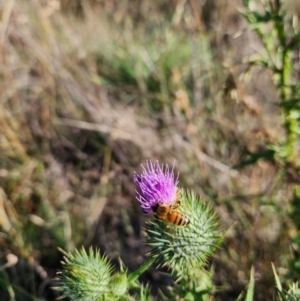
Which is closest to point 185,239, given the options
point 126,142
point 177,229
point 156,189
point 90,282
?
point 177,229

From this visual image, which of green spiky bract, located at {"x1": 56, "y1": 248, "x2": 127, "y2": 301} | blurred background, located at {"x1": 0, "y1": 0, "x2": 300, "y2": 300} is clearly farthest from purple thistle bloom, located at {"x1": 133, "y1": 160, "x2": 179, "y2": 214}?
blurred background, located at {"x1": 0, "y1": 0, "x2": 300, "y2": 300}

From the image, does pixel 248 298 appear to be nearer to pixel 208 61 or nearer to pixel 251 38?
pixel 208 61

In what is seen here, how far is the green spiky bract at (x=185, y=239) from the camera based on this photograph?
2.24 meters

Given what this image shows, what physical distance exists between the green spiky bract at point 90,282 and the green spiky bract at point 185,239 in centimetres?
22

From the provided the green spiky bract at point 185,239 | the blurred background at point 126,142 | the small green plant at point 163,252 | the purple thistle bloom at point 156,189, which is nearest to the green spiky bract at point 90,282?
the small green plant at point 163,252

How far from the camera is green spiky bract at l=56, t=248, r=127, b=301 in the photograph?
2.12 meters

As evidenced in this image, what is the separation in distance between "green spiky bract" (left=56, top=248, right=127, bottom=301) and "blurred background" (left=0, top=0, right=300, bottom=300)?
3.46 feet

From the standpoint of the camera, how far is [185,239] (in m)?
2.28

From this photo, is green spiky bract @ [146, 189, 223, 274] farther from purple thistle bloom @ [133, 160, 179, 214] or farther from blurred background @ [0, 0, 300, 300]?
blurred background @ [0, 0, 300, 300]

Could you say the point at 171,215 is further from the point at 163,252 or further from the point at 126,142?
the point at 126,142

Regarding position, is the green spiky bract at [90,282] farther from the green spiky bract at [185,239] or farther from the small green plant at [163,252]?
the green spiky bract at [185,239]

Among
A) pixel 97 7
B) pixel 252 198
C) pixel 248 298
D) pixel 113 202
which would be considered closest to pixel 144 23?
pixel 97 7

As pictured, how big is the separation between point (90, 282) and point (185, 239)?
47cm

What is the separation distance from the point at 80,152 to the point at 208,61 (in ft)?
4.60
